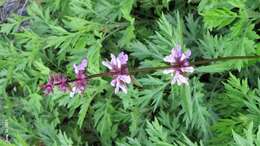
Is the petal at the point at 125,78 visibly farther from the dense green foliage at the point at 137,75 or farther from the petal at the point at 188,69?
the dense green foliage at the point at 137,75

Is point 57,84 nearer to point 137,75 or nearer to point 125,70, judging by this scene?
point 125,70

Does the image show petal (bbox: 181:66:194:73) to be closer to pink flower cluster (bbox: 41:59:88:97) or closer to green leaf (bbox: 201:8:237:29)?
pink flower cluster (bbox: 41:59:88:97)

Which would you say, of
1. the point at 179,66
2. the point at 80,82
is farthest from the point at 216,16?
the point at 80,82

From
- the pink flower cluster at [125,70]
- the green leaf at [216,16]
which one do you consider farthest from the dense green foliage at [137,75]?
the pink flower cluster at [125,70]

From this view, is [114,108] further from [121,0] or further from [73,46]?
[121,0]

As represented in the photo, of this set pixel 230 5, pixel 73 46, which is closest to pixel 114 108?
pixel 73 46

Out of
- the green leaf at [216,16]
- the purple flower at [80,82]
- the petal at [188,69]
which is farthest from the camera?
the green leaf at [216,16]

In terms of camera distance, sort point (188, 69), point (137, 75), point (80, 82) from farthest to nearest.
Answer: point (137, 75) → point (80, 82) → point (188, 69)

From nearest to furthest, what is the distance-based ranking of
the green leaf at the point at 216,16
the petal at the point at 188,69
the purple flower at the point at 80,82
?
1. the petal at the point at 188,69
2. the purple flower at the point at 80,82
3. the green leaf at the point at 216,16
